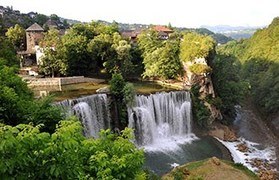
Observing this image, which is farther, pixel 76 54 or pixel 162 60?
pixel 76 54

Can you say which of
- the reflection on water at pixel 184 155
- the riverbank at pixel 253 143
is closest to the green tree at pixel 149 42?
the riverbank at pixel 253 143

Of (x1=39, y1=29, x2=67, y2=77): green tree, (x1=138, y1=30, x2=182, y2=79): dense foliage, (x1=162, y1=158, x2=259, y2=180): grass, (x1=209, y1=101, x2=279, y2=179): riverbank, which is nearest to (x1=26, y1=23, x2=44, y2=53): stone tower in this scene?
(x1=39, y1=29, x2=67, y2=77): green tree

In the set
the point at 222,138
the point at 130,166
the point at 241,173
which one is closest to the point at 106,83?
the point at 222,138

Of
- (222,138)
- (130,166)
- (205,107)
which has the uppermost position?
(130,166)

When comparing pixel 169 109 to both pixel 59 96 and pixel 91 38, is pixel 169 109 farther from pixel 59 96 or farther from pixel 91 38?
pixel 91 38

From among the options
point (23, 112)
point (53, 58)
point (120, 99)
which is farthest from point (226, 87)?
point (23, 112)

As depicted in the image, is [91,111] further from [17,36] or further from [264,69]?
[264,69]

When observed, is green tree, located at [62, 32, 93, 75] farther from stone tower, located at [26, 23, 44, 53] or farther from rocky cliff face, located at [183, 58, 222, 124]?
rocky cliff face, located at [183, 58, 222, 124]

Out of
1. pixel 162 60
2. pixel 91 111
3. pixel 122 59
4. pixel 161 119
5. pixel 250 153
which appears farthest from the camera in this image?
pixel 122 59
